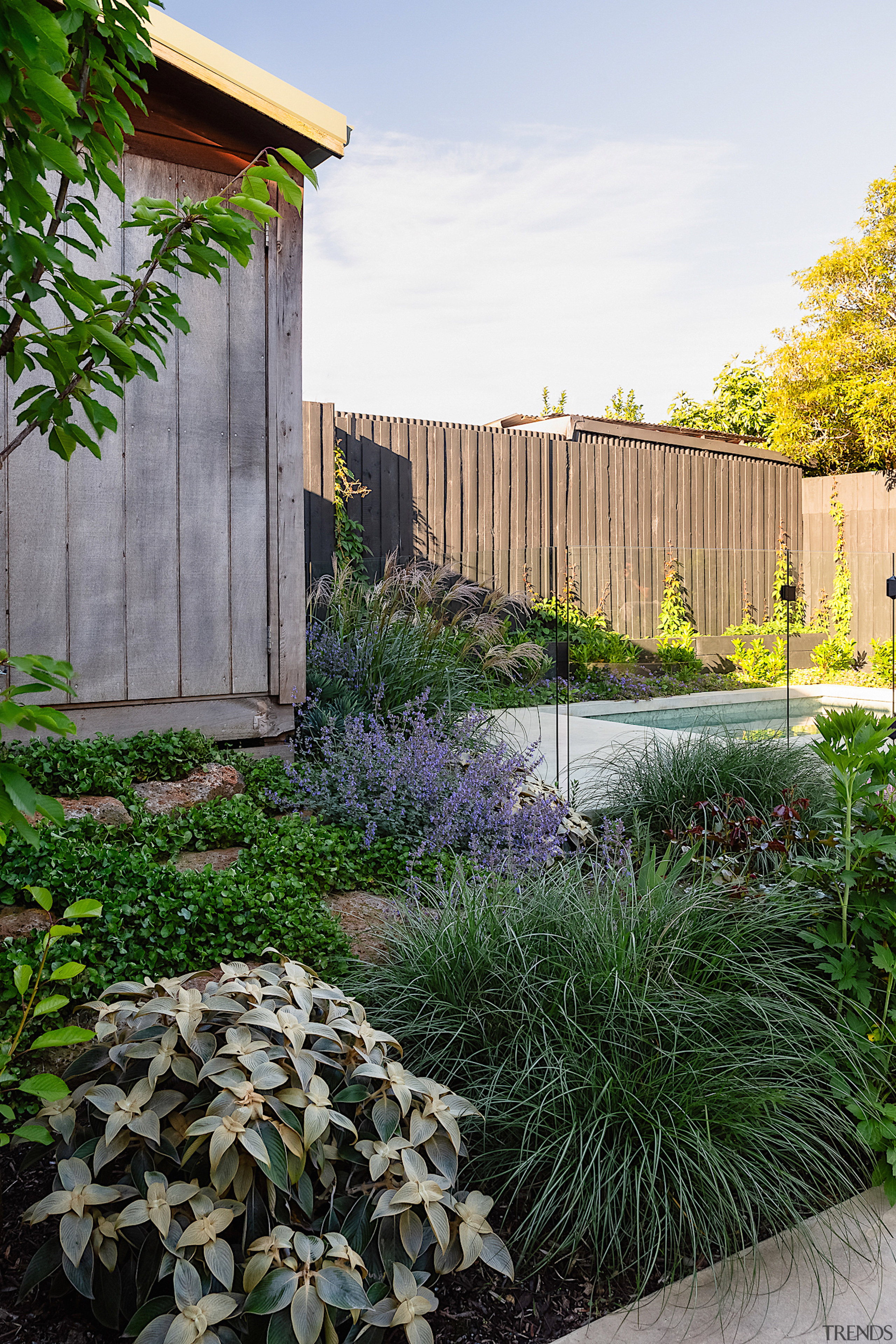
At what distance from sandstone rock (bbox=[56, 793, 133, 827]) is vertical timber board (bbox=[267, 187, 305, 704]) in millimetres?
1120

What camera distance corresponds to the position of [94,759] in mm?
3234

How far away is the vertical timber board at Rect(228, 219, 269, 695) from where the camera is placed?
379 centimetres

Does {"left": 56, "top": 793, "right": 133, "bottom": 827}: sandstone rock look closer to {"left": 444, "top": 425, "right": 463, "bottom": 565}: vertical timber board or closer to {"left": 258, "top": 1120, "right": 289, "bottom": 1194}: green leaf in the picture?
{"left": 258, "top": 1120, "right": 289, "bottom": 1194}: green leaf

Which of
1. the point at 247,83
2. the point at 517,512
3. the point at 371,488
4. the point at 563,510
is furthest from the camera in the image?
the point at 563,510

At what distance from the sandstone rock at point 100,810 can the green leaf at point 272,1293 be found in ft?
5.97

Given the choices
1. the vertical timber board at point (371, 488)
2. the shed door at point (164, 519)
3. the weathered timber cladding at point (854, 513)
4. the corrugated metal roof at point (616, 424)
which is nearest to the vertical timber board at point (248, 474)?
the shed door at point (164, 519)

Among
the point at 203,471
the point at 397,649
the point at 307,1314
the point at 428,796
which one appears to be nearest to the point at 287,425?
the point at 203,471

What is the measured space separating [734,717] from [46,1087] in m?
4.03

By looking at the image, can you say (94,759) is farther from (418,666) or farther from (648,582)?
(648,582)

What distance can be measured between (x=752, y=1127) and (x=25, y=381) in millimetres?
3387

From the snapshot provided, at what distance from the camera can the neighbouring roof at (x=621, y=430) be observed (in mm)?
11430

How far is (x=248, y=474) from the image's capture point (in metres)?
3.84

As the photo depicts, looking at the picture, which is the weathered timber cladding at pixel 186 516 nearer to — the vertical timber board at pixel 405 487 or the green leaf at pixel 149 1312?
the green leaf at pixel 149 1312

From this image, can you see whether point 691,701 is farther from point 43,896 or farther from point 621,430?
point 621,430
